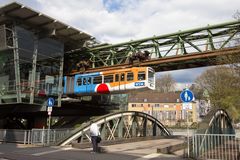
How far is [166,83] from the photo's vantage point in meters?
92.1

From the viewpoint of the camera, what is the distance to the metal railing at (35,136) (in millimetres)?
21125

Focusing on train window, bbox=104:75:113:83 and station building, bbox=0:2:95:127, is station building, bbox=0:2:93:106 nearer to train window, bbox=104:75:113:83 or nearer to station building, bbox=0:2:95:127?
station building, bbox=0:2:95:127

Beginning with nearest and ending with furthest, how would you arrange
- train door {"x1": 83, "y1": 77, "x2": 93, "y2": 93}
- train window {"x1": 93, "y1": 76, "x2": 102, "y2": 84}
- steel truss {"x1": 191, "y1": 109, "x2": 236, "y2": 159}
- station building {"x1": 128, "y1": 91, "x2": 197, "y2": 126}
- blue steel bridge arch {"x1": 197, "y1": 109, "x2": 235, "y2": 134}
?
steel truss {"x1": 191, "y1": 109, "x2": 236, "y2": 159} < blue steel bridge arch {"x1": 197, "y1": 109, "x2": 235, "y2": 134} < train window {"x1": 93, "y1": 76, "x2": 102, "y2": 84} < train door {"x1": 83, "y1": 77, "x2": 93, "y2": 93} < station building {"x1": 128, "y1": 91, "x2": 197, "y2": 126}

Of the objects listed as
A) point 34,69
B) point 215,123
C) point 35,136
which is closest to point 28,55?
point 34,69

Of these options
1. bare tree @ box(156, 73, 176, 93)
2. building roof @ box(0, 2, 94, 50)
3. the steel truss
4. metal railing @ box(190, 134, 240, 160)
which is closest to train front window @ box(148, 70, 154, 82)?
building roof @ box(0, 2, 94, 50)

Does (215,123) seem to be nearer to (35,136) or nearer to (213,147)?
(213,147)

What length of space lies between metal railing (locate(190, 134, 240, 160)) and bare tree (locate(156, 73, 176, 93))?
7428cm

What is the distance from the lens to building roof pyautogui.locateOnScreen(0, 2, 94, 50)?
90.1 feet

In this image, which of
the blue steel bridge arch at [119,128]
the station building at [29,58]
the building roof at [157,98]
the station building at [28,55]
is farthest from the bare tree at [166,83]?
the station building at [28,55]

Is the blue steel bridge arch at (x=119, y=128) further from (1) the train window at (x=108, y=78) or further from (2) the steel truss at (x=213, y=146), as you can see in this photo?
(2) the steel truss at (x=213, y=146)

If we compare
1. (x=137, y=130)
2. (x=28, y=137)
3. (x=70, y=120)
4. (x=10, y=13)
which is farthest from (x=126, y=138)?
(x=10, y=13)

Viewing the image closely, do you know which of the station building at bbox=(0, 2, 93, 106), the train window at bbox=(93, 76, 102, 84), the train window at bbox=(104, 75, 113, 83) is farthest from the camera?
the train window at bbox=(93, 76, 102, 84)

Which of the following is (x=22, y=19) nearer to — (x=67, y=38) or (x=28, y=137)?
(x=67, y=38)

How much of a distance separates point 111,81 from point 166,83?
64.7m
